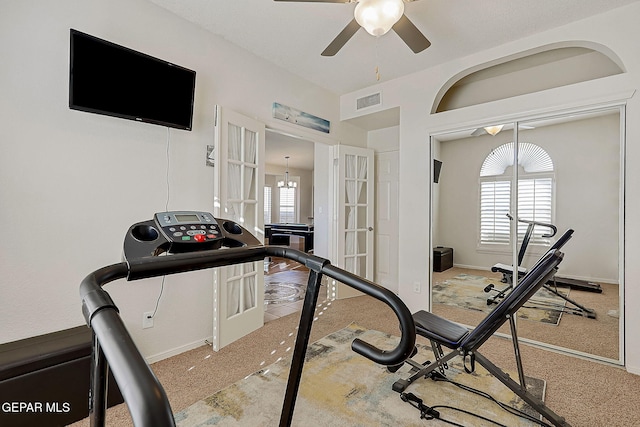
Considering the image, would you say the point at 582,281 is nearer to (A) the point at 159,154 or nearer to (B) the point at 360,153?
(B) the point at 360,153

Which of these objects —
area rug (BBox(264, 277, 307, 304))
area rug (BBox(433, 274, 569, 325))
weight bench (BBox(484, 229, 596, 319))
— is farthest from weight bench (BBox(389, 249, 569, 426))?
area rug (BBox(264, 277, 307, 304))

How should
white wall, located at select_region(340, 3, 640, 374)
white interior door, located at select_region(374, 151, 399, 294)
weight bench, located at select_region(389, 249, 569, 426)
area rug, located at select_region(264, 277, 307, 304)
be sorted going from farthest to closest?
white interior door, located at select_region(374, 151, 399, 294), area rug, located at select_region(264, 277, 307, 304), white wall, located at select_region(340, 3, 640, 374), weight bench, located at select_region(389, 249, 569, 426)

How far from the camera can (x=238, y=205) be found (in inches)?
117

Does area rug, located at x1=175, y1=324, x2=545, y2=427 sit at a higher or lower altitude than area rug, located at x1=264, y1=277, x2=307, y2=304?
lower

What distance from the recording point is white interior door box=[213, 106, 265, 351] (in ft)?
8.79

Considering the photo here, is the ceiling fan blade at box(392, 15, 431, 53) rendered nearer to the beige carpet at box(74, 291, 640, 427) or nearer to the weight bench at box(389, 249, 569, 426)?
the weight bench at box(389, 249, 569, 426)

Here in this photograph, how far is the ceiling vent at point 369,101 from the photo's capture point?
388 centimetres

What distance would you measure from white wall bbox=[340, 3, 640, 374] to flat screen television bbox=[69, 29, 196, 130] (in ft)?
7.74

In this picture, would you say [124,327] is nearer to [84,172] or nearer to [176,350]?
[84,172]

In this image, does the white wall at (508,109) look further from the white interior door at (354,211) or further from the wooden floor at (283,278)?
the wooden floor at (283,278)

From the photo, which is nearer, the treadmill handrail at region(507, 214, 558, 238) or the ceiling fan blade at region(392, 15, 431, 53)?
the ceiling fan blade at region(392, 15, 431, 53)

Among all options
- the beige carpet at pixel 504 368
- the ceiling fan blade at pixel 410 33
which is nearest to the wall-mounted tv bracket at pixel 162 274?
the beige carpet at pixel 504 368

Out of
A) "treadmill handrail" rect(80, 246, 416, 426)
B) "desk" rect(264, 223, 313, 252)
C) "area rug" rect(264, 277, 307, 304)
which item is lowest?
"area rug" rect(264, 277, 307, 304)

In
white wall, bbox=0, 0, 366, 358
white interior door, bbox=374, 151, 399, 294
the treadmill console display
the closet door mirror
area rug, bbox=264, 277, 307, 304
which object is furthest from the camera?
white interior door, bbox=374, 151, 399, 294
